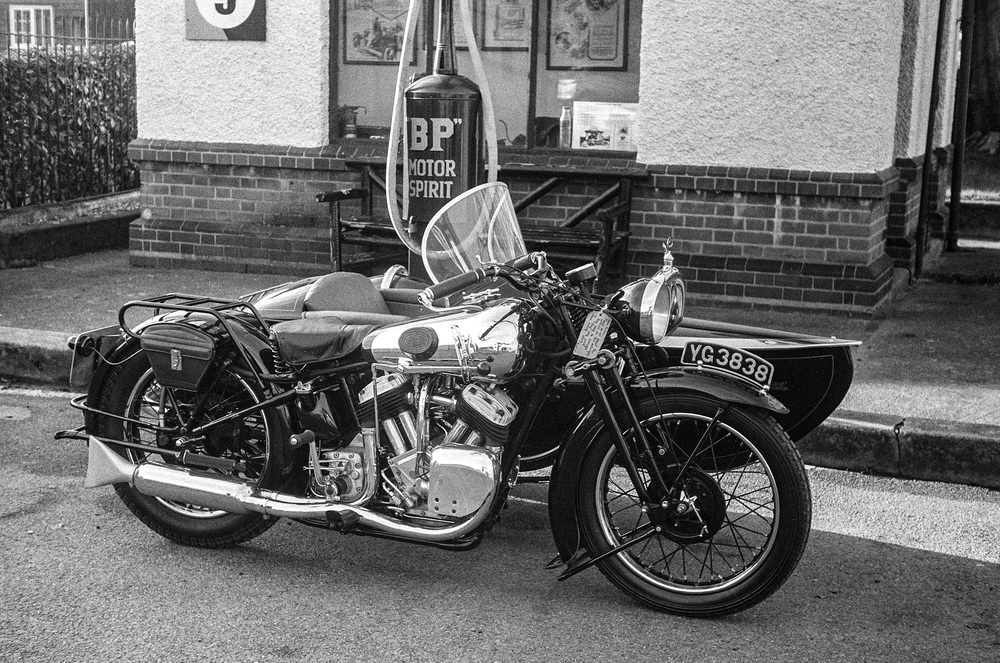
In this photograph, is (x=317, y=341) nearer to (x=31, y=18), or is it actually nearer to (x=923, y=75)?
(x=923, y=75)

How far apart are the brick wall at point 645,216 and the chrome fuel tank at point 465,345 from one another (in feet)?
15.4

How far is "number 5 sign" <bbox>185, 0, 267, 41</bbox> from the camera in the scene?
908 centimetres

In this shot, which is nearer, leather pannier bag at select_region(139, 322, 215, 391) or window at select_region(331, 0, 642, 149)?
leather pannier bag at select_region(139, 322, 215, 391)

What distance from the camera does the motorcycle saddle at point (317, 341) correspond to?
397 centimetres

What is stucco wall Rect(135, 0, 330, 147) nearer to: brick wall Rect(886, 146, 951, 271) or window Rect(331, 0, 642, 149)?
window Rect(331, 0, 642, 149)

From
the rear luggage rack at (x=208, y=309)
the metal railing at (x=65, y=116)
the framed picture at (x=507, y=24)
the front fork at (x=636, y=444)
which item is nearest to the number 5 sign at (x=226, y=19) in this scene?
the metal railing at (x=65, y=116)

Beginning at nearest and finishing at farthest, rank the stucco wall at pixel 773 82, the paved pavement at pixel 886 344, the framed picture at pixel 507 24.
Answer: the paved pavement at pixel 886 344 < the stucco wall at pixel 773 82 < the framed picture at pixel 507 24

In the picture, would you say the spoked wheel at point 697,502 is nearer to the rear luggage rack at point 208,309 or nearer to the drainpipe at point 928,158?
the rear luggage rack at point 208,309

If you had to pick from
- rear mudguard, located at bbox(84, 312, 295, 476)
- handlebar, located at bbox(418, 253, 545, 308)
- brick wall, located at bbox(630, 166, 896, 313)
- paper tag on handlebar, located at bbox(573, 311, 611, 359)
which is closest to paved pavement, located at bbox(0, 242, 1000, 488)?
brick wall, located at bbox(630, 166, 896, 313)

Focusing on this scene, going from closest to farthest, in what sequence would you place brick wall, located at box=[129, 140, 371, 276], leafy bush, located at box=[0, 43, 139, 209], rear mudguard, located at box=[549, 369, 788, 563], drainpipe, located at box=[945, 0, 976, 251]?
rear mudguard, located at box=[549, 369, 788, 563] → brick wall, located at box=[129, 140, 371, 276] → leafy bush, located at box=[0, 43, 139, 209] → drainpipe, located at box=[945, 0, 976, 251]

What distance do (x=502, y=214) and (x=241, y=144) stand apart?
5794mm

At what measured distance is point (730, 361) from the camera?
12.2ft

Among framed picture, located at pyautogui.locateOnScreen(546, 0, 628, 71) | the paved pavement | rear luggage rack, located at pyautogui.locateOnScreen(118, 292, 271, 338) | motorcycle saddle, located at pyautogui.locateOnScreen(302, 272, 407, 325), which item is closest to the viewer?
rear luggage rack, located at pyautogui.locateOnScreen(118, 292, 271, 338)

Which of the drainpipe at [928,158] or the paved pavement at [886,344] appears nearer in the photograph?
the paved pavement at [886,344]
